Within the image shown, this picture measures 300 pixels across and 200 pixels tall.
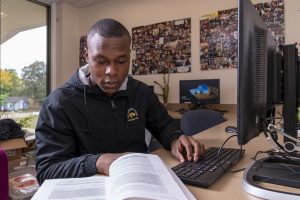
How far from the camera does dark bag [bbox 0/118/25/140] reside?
7.75 feet

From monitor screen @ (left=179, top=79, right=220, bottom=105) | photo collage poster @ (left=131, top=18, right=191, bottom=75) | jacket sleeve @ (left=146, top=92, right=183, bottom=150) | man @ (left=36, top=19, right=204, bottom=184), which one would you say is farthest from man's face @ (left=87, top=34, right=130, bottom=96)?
photo collage poster @ (left=131, top=18, right=191, bottom=75)

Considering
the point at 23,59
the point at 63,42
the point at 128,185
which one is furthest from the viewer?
the point at 63,42

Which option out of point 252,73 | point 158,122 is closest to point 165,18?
point 158,122

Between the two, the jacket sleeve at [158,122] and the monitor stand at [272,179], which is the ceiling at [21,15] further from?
the monitor stand at [272,179]

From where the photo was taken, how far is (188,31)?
141 inches

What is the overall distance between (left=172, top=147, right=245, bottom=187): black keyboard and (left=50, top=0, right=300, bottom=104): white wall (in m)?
2.10

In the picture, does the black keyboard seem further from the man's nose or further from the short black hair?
the short black hair

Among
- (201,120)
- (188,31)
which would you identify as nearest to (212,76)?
(188,31)

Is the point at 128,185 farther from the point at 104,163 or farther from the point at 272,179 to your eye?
the point at 272,179

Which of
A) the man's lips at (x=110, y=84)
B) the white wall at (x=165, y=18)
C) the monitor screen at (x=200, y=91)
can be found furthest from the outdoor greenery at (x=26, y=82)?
the man's lips at (x=110, y=84)

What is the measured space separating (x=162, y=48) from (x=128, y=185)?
134 inches

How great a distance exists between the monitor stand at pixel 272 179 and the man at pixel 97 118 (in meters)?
0.20

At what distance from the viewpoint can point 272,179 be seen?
25.6 inches

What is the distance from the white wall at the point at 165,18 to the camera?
3226 millimetres
